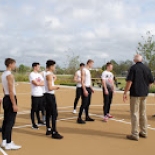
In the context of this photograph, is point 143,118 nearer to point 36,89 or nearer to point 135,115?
point 135,115

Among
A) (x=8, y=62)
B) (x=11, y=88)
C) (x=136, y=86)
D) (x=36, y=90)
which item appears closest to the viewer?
(x=11, y=88)

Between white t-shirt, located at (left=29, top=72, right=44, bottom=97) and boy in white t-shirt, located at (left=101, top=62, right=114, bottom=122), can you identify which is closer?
white t-shirt, located at (left=29, top=72, right=44, bottom=97)

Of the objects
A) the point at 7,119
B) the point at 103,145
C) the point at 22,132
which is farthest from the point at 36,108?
the point at 103,145

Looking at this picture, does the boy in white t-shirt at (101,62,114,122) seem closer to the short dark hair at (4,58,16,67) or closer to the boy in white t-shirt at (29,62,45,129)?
the boy in white t-shirt at (29,62,45,129)

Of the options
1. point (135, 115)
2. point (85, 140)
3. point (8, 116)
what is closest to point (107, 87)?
point (135, 115)

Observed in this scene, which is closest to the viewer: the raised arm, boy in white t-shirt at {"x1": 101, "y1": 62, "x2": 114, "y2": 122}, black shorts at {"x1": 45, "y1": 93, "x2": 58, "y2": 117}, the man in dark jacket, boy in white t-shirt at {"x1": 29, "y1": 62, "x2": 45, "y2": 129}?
the raised arm

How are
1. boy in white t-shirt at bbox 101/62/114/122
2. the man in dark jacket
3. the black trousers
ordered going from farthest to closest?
boy in white t-shirt at bbox 101/62/114/122 < the man in dark jacket < the black trousers

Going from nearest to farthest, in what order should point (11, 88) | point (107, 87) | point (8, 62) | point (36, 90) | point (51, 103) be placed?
point (11, 88) < point (8, 62) < point (51, 103) < point (36, 90) < point (107, 87)

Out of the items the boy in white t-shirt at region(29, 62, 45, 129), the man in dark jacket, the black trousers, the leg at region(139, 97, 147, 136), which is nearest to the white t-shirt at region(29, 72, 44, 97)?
the boy in white t-shirt at region(29, 62, 45, 129)

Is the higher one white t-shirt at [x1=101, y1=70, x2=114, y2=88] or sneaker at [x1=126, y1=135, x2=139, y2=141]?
white t-shirt at [x1=101, y1=70, x2=114, y2=88]

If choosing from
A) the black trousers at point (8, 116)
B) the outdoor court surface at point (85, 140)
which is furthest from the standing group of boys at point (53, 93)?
the outdoor court surface at point (85, 140)

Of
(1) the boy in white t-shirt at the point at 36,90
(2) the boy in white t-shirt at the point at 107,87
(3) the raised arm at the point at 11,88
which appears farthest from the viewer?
(2) the boy in white t-shirt at the point at 107,87

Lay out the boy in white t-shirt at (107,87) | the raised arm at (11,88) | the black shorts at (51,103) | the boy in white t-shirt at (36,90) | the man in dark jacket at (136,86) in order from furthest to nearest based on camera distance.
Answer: the boy in white t-shirt at (107,87) → the boy in white t-shirt at (36,90) → the black shorts at (51,103) → the man in dark jacket at (136,86) → the raised arm at (11,88)

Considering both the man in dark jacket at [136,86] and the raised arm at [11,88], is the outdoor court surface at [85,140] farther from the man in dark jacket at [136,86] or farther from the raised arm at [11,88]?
the raised arm at [11,88]
